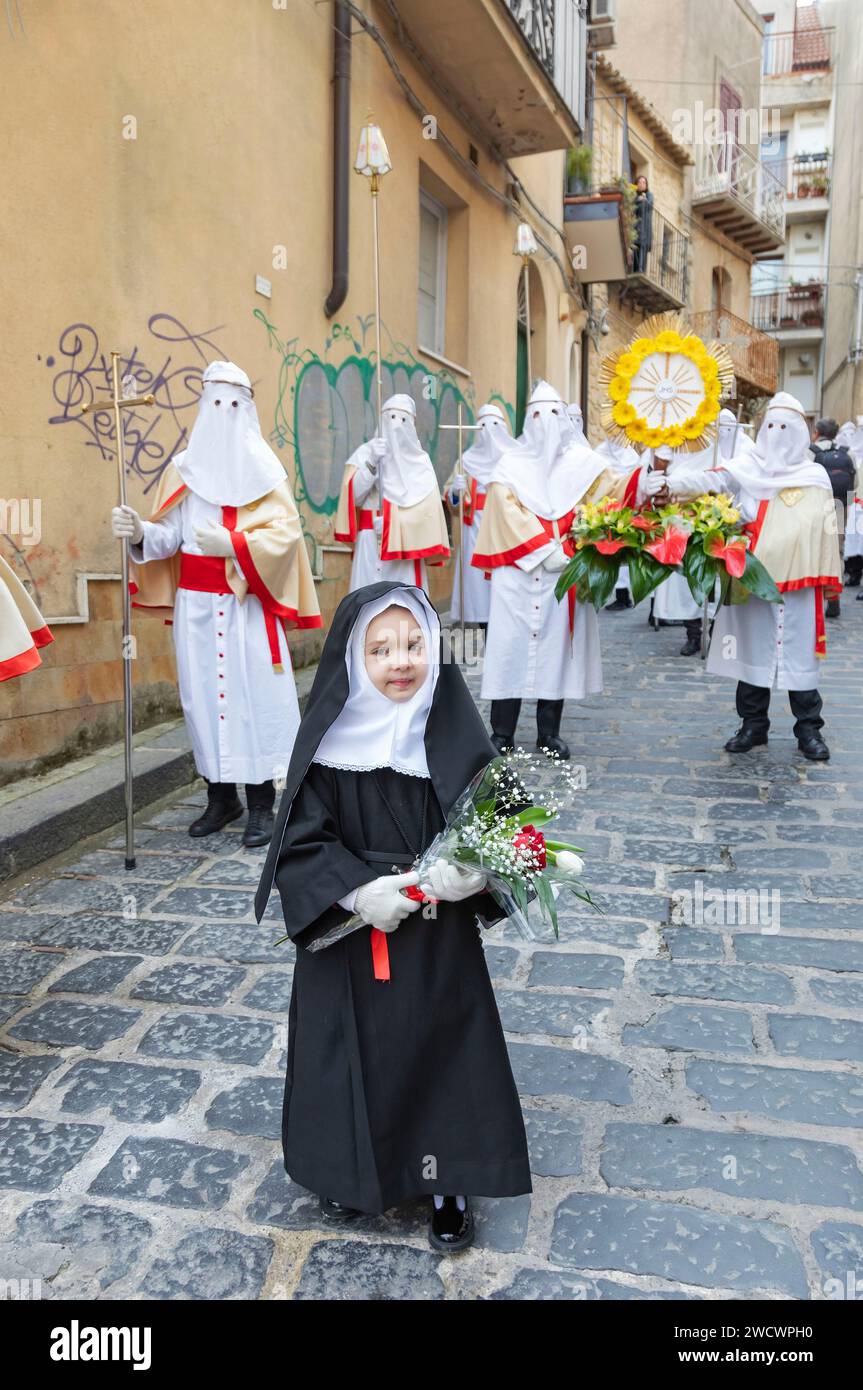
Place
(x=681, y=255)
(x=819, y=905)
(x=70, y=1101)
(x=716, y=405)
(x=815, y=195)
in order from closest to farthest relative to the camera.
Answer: (x=70, y=1101), (x=819, y=905), (x=716, y=405), (x=681, y=255), (x=815, y=195)

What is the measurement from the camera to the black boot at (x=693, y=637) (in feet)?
35.1

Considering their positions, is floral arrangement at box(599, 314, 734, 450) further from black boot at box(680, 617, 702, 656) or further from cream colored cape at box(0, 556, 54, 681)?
black boot at box(680, 617, 702, 656)

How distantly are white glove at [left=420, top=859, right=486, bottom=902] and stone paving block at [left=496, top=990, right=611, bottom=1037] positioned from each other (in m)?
1.40

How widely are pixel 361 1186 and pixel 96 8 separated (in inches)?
248

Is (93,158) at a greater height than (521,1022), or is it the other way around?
(93,158)

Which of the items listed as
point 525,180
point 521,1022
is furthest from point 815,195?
point 521,1022

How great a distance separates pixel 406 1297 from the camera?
7.34 ft

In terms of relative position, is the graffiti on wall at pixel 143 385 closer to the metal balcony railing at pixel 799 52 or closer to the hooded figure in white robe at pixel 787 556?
the hooded figure in white robe at pixel 787 556

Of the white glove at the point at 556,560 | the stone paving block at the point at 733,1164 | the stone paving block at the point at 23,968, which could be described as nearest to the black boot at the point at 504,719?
the white glove at the point at 556,560

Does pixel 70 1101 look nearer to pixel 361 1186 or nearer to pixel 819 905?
pixel 361 1186

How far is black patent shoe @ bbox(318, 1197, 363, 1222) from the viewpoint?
98.0 inches

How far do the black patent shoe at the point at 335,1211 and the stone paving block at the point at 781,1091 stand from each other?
1043 mm


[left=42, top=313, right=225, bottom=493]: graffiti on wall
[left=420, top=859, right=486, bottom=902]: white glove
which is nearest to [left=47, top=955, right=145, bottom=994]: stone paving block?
[left=420, top=859, right=486, bottom=902]: white glove
